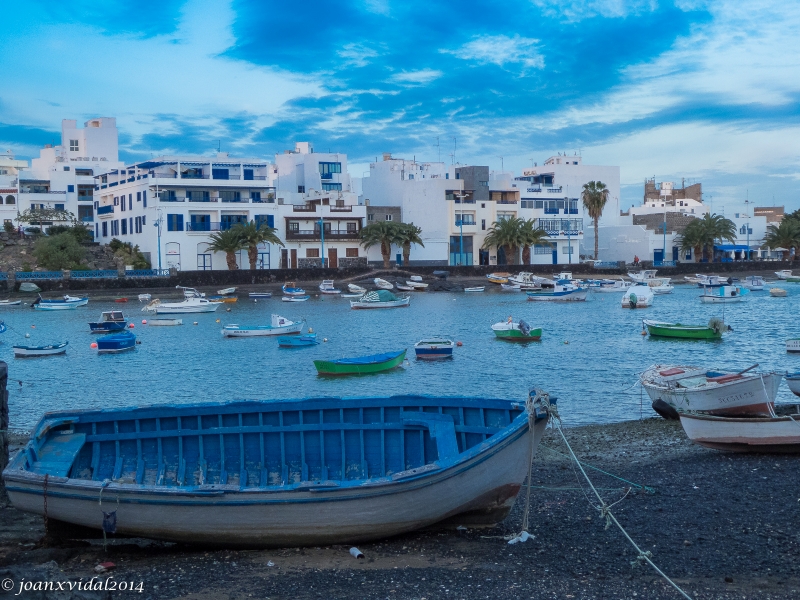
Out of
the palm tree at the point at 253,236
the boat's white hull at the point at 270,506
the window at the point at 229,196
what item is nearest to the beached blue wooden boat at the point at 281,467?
the boat's white hull at the point at 270,506

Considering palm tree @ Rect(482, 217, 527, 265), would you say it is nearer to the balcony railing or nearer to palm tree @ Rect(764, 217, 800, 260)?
the balcony railing

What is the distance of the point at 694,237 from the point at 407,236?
39.6 metres

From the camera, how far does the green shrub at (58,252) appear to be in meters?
77.5

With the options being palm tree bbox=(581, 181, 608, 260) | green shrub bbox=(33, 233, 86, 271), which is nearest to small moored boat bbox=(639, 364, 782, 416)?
green shrub bbox=(33, 233, 86, 271)

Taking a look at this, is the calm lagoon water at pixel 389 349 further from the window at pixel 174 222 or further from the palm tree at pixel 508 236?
the palm tree at pixel 508 236

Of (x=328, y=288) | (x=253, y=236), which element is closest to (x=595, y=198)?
(x=328, y=288)

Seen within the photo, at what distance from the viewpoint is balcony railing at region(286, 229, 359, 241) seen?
8662 centimetres

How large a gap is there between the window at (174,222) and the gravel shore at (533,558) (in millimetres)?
67595

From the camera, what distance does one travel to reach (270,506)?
10852 millimetres

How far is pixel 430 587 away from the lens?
9938 millimetres

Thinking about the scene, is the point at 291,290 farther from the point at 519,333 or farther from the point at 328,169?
the point at 519,333

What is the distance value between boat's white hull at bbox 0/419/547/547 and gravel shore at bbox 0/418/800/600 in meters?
0.31

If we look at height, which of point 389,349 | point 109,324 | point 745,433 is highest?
point 745,433

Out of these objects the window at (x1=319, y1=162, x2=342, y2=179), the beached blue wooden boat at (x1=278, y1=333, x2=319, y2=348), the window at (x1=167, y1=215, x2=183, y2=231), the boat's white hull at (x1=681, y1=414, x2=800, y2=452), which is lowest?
the beached blue wooden boat at (x1=278, y1=333, x2=319, y2=348)
